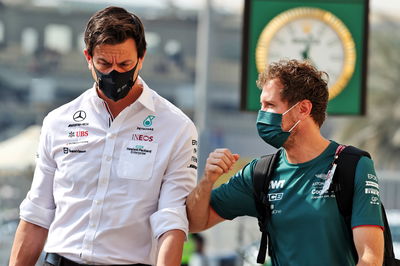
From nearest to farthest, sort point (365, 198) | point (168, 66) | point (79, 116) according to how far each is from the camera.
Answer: point (365, 198) → point (79, 116) → point (168, 66)

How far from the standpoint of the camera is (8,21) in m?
30.2

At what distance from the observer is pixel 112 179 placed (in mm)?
3861

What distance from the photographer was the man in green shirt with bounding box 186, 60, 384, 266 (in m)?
3.72

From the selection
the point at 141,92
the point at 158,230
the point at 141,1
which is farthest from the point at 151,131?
the point at 141,1

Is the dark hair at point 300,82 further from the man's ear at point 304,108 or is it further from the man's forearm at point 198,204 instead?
the man's forearm at point 198,204

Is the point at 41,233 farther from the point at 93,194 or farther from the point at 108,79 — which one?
the point at 108,79

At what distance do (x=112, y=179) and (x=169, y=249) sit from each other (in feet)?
1.23

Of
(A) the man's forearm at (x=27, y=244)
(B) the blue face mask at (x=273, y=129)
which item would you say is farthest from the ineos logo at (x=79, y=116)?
(B) the blue face mask at (x=273, y=129)

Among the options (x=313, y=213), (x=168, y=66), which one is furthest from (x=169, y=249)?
(x=168, y=66)

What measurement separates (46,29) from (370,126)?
1093 cm

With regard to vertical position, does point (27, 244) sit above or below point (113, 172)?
below

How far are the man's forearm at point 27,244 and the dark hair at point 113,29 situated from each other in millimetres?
822

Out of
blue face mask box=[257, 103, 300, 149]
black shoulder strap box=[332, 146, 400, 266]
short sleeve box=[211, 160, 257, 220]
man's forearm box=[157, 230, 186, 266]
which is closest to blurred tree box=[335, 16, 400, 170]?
short sleeve box=[211, 160, 257, 220]

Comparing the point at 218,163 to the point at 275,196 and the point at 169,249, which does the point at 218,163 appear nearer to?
the point at 275,196
